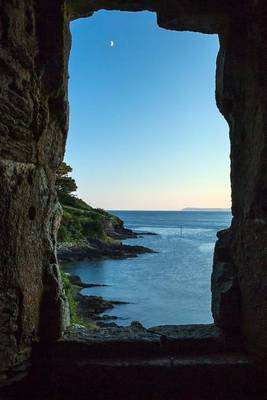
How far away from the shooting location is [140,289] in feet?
77.7

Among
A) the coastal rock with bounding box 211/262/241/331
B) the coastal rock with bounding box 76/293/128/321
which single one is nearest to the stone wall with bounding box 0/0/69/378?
the coastal rock with bounding box 211/262/241/331

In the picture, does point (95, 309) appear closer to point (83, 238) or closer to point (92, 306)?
point (92, 306)

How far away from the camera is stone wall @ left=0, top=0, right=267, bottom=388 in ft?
10.6

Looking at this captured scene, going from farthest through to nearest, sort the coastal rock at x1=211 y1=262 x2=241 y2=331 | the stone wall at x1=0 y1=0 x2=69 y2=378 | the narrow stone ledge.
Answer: the coastal rock at x1=211 y1=262 x2=241 y2=331, the narrow stone ledge, the stone wall at x1=0 y1=0 x2=69 y2=378

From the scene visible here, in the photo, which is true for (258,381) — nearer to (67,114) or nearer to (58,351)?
(58,351)

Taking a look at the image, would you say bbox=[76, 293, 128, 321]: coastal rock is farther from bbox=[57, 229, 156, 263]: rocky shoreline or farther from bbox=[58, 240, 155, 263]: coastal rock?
bbox=[58, 240, 155, 263]: coastal rock

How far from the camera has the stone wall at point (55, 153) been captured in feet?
10.6

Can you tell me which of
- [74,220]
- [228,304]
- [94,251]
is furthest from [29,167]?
[74,220]

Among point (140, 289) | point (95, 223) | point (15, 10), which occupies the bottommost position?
point (140, 289)

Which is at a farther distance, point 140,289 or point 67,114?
point 140,289

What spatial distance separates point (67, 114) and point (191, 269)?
28545mm

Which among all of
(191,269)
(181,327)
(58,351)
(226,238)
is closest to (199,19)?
(226,238)

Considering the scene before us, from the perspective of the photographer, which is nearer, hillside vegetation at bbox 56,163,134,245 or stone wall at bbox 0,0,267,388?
stone wall at bbox 0,0,267,388

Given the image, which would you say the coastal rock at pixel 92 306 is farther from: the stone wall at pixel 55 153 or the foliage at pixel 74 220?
the foliage at pixel 74 220
